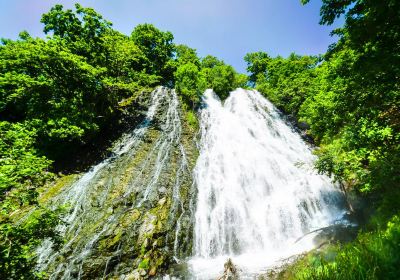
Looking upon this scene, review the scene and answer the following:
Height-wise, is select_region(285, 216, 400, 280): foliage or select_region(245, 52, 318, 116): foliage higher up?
select_region(245, 52, 318, 116): foliage

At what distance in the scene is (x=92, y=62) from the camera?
71.2 feet

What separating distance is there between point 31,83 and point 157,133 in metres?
9.43

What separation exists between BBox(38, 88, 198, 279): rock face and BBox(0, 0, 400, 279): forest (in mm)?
1567

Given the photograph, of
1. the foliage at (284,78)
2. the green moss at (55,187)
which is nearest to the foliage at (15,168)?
the green moss at (55,187)

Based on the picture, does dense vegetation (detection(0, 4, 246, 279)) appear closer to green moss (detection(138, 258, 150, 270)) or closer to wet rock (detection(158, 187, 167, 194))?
green moss (detection(138, 258, 150, 270))

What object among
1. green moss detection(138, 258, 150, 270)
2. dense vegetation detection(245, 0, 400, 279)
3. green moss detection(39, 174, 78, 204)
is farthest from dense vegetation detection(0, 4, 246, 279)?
dense vegetation detection(245, 0, 400, 279)

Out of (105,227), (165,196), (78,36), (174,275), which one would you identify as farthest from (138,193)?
(78,36)

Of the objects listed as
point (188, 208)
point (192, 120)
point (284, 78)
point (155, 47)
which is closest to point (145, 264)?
point (188, 208)

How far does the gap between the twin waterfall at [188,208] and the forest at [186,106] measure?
156 cm

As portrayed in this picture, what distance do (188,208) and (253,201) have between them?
3656 millimetres

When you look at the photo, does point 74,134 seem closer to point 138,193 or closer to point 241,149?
point 138,193

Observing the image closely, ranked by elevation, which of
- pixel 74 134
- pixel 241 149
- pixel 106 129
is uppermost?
pixel 106 129

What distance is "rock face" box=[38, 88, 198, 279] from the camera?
923 cm

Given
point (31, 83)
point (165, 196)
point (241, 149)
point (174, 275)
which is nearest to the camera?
point (174, 275)
